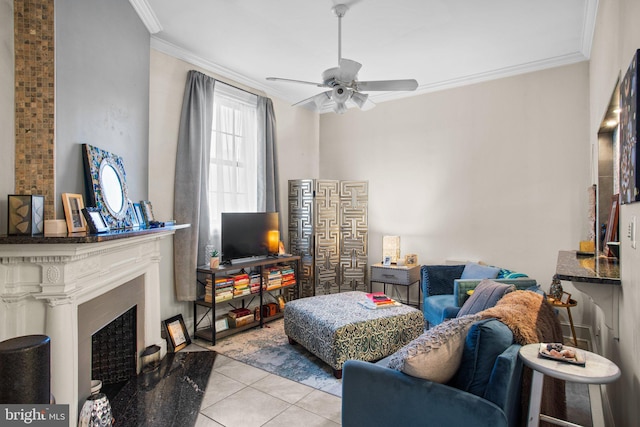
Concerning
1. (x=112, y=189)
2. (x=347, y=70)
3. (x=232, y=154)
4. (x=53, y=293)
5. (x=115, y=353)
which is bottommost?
(x=115, y=353)

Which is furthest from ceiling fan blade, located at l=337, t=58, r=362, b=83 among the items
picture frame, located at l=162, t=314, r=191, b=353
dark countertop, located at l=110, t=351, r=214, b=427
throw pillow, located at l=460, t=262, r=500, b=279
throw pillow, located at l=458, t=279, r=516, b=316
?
picture frame, located at l=162, t=314, r=191, b=353

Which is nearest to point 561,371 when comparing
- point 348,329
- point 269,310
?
point 348,329

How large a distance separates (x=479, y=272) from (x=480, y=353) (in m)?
2.30

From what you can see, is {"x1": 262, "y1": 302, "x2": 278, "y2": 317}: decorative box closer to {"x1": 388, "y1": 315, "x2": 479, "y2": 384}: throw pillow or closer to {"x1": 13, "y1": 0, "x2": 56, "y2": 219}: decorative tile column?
{"x1": 13, "y1": 0, "x2": 56, "y2": 219}: decorative tile column

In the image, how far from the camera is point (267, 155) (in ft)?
15.4

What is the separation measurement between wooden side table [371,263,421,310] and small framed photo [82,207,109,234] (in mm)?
3327

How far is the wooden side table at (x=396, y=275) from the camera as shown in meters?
4.45

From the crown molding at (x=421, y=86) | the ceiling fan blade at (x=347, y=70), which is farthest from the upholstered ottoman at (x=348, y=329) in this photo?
the crown molding at (x=421, y=86)

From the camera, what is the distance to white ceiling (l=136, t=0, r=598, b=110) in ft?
9.33

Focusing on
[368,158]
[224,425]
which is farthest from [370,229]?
[224,425]

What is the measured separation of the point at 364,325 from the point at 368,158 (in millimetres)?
2906

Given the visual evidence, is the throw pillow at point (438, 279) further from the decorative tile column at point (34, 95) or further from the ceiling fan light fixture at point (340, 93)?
the decorative tile column at point (34, 95)

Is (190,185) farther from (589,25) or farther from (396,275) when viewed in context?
(589,25)

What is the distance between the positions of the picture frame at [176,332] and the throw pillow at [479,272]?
2965mm
